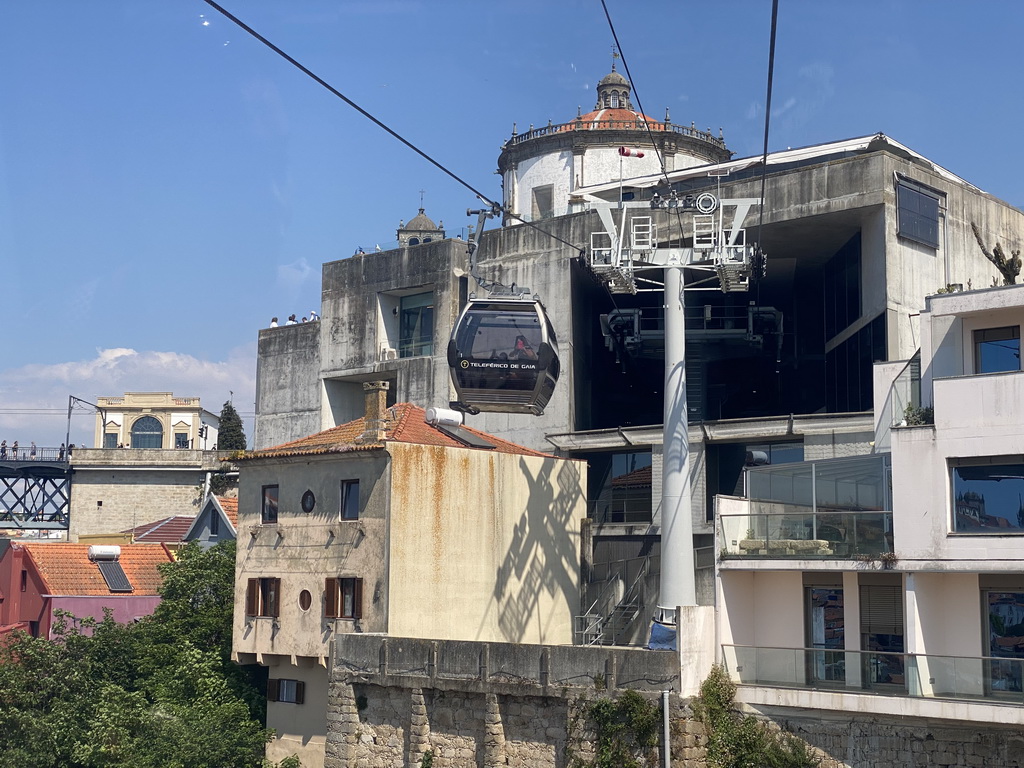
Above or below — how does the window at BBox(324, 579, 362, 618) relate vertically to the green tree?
below

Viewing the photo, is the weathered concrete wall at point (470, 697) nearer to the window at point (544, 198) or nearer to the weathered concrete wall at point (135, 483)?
the window at point (544, 198)

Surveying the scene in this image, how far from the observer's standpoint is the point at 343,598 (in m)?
31.4

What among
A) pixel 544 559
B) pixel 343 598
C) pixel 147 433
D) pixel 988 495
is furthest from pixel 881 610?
pixel 147 433

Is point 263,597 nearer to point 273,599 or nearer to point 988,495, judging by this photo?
point 273,599

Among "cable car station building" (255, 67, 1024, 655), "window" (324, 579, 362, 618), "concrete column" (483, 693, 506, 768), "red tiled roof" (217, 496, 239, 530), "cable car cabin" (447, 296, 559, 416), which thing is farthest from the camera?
"red tiled roof" (217, 496, 239, 530)

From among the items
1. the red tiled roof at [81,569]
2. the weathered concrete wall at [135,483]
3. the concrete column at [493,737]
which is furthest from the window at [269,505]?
the weathered concrete wall at [135,483]

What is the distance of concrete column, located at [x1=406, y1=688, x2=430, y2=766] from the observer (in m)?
27.4

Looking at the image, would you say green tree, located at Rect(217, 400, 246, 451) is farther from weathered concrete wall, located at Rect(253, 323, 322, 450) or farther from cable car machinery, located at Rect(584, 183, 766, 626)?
cable car machinery, located at Rect(584, 183, 766, 626)

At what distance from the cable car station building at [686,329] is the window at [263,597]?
790cm

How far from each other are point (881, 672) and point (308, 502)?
15.4 metres

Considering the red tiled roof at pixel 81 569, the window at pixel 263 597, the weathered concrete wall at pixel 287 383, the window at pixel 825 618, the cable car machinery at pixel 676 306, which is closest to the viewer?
the window at pixel 825 618

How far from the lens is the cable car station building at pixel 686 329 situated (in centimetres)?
3994

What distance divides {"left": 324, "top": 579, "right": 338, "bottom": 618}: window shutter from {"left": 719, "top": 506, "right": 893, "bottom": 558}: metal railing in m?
10.3

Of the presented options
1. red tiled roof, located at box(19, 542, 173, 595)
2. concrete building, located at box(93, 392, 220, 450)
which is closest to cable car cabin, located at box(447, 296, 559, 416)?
red tiled roof, located at box(19, 542, 173, 595)
